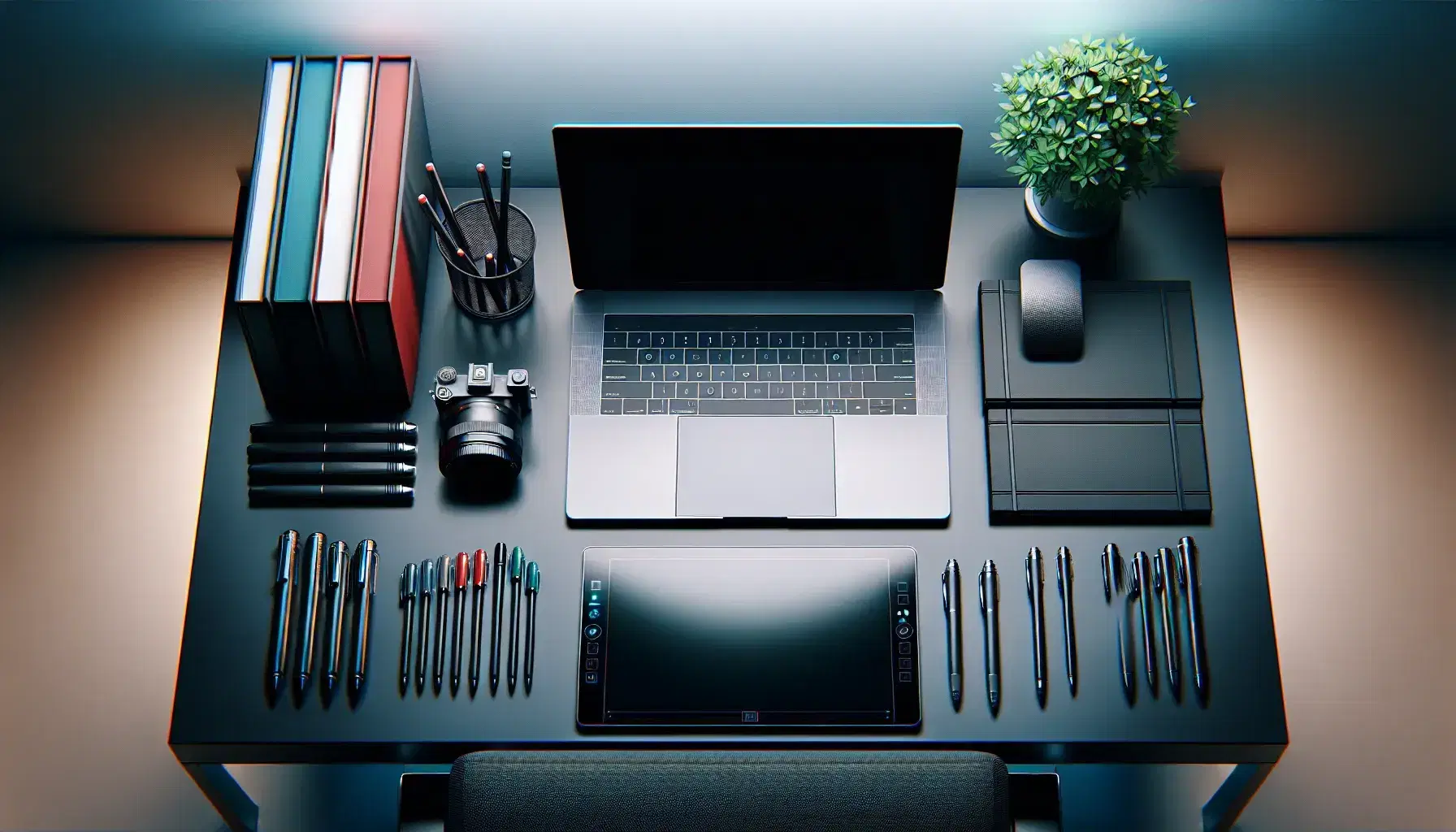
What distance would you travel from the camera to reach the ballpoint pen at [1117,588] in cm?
113

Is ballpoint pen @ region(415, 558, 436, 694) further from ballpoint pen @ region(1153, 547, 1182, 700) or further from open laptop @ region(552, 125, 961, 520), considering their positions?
ballpoint pen @ region(1153, 547, 1182, 700)

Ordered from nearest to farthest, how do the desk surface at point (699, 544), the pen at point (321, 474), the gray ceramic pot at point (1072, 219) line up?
the desk surface at point (699, 544)
the pen at point (321, 474)
the gray ceramic pot at point (1072, 219)

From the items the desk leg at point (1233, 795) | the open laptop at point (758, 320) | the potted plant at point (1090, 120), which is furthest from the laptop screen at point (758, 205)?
the desk leg at point (1233, 795)

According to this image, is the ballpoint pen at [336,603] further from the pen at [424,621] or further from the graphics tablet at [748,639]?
the graphics tablet at [748,639]

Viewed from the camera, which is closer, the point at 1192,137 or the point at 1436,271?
the point at 1192,137

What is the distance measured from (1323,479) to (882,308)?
68 centimetres

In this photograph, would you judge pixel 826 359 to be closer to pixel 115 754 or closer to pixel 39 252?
pixel 115 754

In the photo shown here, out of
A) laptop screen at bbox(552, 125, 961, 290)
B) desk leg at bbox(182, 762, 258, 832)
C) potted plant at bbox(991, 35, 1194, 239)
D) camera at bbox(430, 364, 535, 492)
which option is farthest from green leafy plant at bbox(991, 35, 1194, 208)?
desk leg at bbox(182, 762, 258, 832)

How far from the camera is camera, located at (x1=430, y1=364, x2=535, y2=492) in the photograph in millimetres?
1172

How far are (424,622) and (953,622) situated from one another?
525 mm

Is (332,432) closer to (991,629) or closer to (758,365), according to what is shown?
(758,365)

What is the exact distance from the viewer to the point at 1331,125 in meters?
1.44

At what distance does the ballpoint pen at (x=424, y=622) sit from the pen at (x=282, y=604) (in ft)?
0.42

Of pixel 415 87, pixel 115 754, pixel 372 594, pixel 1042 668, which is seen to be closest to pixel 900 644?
pixel 1042 668
